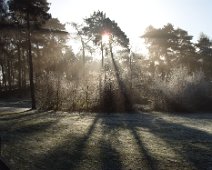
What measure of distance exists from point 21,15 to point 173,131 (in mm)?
19168

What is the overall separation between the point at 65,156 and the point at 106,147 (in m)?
1.35

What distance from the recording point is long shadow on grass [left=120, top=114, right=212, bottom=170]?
8.00m

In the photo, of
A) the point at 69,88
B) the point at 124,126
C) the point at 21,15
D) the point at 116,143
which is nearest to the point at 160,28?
the point at 21,15

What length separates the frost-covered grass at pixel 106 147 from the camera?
7.79 meters

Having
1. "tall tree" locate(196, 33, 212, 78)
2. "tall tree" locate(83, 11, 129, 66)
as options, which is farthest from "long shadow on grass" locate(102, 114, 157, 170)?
"tall tree" locate(196, 33, 212, 78)

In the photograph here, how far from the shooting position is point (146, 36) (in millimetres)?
58219

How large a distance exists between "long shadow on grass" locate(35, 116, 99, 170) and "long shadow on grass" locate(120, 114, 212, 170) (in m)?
1.54

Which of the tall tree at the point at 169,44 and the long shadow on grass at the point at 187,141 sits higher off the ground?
the tall tree at the point at 169,44

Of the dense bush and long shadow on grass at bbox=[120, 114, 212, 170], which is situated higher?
the dense bush

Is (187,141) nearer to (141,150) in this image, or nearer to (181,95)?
(141,150)

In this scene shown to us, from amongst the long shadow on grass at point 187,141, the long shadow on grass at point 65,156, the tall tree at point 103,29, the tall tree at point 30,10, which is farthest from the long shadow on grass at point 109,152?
the tall tree at point 103,29

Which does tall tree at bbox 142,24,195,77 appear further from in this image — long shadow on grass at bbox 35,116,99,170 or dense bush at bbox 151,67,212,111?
long shadow on grass at bbox 35,116,99,170

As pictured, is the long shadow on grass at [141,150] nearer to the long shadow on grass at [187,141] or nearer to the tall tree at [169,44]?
the long shadow on grass at [187,141]

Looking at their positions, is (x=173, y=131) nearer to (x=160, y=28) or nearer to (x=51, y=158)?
(x=51, y=158)
